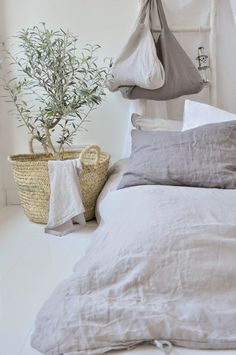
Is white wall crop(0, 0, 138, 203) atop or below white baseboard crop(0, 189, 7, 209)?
atop

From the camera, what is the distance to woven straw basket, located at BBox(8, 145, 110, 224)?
2.62 m

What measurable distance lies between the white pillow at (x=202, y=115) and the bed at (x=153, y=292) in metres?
0.93

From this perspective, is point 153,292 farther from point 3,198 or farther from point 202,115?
point 3,198

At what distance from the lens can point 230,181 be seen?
1996mm

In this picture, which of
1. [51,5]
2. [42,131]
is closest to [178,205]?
[42,131]

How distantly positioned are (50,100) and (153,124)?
727 millimetres

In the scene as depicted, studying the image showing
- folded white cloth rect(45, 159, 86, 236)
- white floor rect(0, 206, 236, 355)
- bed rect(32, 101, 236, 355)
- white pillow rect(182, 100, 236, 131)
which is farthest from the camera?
folded white cloth rect(45, 159, 86, 236)

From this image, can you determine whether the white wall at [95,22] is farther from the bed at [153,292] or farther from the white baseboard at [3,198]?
the bed at [153,292]

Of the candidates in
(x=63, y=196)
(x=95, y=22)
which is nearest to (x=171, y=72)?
(x=95, y=22)

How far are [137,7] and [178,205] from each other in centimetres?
186

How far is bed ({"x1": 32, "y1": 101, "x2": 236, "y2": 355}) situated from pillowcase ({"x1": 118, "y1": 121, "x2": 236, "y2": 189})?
0.50 meters

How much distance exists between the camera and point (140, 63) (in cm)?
262

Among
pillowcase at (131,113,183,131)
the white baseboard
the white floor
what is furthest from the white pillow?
the white baseboard

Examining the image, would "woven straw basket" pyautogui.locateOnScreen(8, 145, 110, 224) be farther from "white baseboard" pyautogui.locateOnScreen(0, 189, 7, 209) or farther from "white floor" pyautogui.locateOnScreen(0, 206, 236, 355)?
"white baseboard" pyautogui.locateOnScreen(0, 189, 7, 209)
